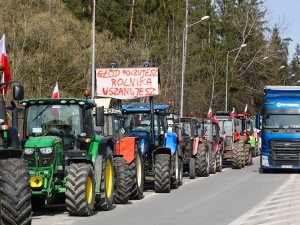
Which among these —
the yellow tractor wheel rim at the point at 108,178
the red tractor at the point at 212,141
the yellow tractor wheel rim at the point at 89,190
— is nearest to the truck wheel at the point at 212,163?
the red tractor at the point at 212,141

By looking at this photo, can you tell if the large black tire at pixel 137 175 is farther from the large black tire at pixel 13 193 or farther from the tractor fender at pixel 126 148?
the large black tire at pixel 13 193

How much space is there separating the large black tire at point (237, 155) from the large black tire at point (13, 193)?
24770mm

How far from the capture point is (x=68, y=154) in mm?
16797

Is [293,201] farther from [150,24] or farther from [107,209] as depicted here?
[150,24]

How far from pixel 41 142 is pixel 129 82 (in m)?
7.08

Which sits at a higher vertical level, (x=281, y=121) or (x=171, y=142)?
(x=281, y=121)

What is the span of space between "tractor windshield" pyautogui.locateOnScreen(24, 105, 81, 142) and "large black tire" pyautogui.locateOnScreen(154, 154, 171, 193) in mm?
5661

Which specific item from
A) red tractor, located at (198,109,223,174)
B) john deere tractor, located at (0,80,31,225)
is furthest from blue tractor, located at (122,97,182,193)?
john deere tractor, located at (0,80,31,225)

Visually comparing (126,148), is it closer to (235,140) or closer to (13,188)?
(13,188)

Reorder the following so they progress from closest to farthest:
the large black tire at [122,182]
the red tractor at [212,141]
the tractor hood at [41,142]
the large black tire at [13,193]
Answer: the large black tire at [13,193]
the tractor hood at [41,142]
the large black tire at [122,182]
the red tractor at [212,141]

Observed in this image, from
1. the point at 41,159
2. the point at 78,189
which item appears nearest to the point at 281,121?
the point at 78,189

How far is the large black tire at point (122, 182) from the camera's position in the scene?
1911 centimetres

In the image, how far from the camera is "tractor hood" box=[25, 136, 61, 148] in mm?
16094

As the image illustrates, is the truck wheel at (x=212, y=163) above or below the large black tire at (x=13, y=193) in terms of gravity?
below
